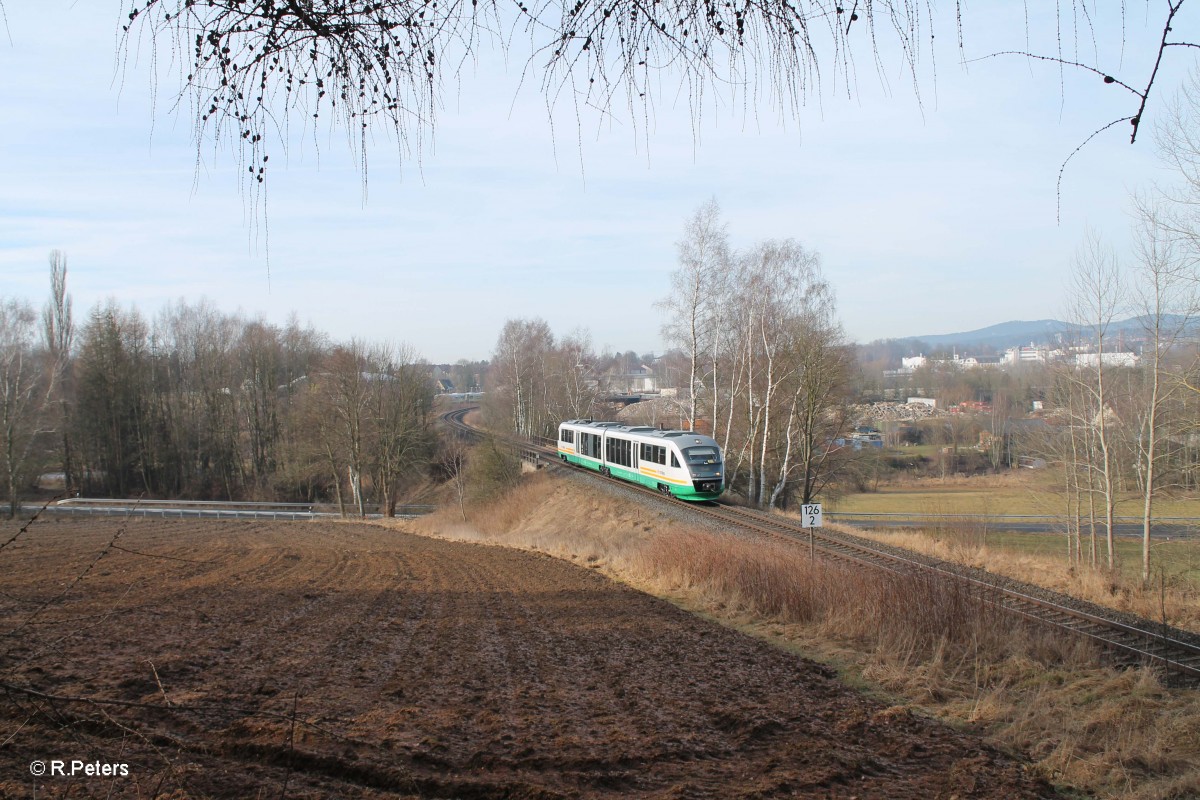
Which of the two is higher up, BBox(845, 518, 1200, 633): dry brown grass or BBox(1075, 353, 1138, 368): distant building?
BBox(1075, 353, 1138, 368): distant building

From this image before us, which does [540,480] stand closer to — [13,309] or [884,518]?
[884,518]

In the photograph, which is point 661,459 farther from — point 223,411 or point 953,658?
point 223,411

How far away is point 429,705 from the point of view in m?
7.14

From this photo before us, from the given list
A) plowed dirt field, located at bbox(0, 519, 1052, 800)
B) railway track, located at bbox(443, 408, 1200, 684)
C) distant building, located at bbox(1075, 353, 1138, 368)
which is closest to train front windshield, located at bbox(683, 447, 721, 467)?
railway track, located at bbox(443, 408, 1200, 684)

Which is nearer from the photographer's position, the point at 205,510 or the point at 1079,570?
the point at 1079,570

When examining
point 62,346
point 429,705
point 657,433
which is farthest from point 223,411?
point 429,705

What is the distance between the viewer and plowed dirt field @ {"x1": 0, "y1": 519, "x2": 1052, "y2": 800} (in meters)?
4.57

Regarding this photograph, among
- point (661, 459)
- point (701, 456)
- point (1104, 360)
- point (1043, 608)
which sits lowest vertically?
point (1043, 608)

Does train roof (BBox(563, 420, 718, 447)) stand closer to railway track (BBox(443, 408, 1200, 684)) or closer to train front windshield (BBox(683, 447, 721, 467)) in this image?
train front windshield (BBox(683, 447, 721, 467))

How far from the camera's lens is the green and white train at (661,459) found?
947 inches

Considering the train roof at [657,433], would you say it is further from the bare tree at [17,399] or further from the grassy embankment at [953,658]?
the bare tree at [17,399]

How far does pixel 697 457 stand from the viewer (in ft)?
79.3

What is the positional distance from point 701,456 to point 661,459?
6.23ft

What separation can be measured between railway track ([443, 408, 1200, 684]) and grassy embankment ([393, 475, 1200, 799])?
69 centimetres
